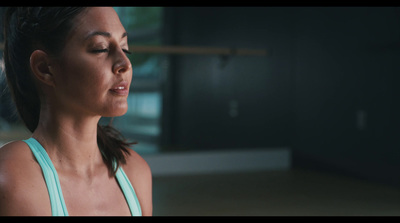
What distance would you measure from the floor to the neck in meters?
2.02

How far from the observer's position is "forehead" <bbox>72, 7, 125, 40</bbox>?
0.55 meters

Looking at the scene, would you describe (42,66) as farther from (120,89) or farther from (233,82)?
(233,82)

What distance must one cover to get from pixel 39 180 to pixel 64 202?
0.12 ft

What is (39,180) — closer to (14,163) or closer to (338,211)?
(14,163)

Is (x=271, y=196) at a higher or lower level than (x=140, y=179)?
lower

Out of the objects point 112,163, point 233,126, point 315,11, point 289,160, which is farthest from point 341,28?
point 112,163

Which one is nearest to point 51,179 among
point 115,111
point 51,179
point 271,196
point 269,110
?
point 51,179

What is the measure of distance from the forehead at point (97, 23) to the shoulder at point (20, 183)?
144 mm

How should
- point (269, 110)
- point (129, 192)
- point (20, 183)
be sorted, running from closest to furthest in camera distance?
point (20, 183) → point (129, 192) → point (269, 110)

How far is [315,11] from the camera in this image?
14.5 ft

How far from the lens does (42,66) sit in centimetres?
55

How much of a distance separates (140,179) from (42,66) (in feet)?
0.67

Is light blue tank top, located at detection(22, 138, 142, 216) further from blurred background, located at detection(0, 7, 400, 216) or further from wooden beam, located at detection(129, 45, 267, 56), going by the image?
wooden beam, located at detection(129, 45, 267, 56)

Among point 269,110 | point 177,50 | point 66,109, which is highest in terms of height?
point 177,50
